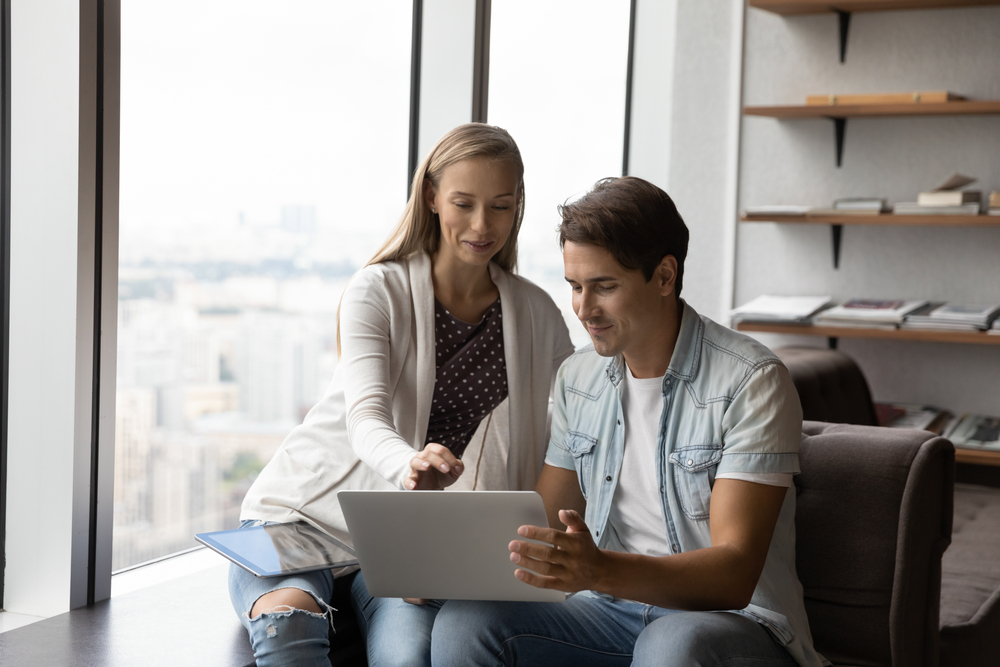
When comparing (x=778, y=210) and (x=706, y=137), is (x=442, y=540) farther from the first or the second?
(x=706, y=137)

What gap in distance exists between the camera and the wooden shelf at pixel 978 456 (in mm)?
2943

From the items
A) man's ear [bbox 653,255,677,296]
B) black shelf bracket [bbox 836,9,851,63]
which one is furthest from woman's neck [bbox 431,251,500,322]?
black shelf bracket [bbox 836,9,851,63]

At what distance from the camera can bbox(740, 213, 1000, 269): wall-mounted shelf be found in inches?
119

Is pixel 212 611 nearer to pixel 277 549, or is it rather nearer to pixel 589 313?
pixel 277 549

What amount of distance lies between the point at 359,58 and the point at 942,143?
6.67 feet

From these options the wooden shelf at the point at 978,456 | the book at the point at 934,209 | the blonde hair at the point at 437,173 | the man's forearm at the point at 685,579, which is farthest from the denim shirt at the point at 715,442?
the book at the point at 934,209

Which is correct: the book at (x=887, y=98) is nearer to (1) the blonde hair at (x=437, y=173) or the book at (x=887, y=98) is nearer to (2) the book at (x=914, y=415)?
(2) the book at (x=914, y=415)

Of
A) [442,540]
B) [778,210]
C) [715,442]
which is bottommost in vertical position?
[442,540]

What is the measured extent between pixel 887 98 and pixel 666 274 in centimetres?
201

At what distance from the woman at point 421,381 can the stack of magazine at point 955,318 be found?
165 cm

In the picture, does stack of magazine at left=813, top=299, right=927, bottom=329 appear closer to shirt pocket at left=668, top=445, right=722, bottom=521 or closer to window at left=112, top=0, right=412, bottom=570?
window at left=112, top=0, right=412, bottom=570

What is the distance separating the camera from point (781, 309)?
10.8ft

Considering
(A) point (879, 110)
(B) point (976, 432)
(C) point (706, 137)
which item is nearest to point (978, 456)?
(B) point (976, 432)

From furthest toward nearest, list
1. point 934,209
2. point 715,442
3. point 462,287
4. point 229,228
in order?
point 934,209, point 229,228, point 462,287, point 715,442
